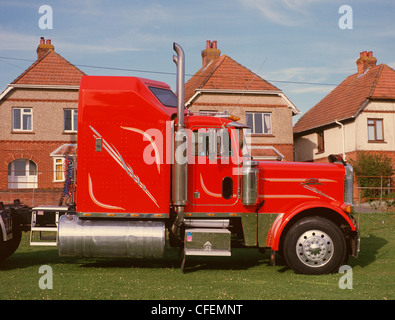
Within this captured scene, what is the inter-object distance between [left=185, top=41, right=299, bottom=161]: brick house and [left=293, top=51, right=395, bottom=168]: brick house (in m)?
4.66

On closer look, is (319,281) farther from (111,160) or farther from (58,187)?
(58,187)

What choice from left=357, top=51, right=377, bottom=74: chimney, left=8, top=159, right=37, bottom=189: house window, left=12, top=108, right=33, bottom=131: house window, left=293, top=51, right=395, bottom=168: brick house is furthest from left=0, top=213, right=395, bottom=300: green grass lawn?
left=357, top=51, right=377, bottom=74: chimney

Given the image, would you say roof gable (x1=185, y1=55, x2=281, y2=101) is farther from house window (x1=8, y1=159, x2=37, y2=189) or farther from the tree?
house window (x1=8, y1=159, x2=37, y2=189)

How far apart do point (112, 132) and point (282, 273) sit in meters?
4.30

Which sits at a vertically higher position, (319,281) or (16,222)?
(16,222)

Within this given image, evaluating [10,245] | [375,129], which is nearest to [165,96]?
[10,245]

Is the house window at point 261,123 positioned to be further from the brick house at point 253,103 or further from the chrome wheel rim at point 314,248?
the chrome wheel rim at point 314,248

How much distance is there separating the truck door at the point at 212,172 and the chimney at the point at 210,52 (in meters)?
28.8

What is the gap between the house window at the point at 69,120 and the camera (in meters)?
31.4

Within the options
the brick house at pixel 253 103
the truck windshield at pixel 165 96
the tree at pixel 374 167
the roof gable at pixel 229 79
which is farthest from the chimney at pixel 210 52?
Answer: the truck windshield at pixel 165 96

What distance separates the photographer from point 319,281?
852cm

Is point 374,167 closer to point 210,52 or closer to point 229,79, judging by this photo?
point 229,79
